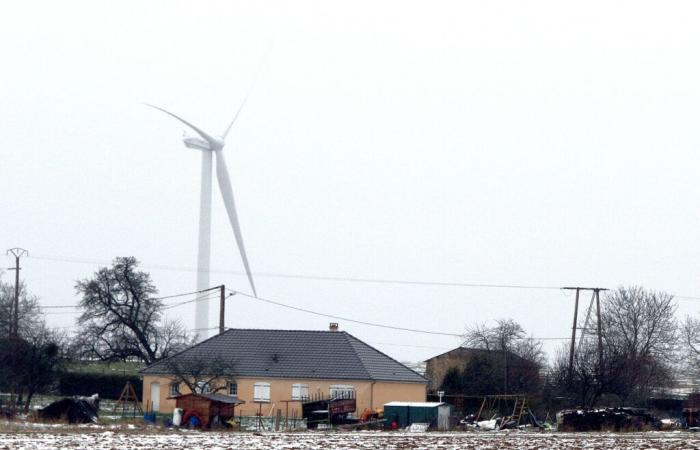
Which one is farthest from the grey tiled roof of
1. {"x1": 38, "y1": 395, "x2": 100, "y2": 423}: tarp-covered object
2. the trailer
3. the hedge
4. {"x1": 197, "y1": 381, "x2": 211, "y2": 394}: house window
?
{"x1": 38, "y1": 395, "x2": 100, "y2": 423}: tarp-covered object

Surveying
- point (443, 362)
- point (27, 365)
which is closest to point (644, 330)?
point (443, 362)

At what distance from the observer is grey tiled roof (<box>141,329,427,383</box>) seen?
2692 inches

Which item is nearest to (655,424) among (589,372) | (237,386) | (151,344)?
(589,372)

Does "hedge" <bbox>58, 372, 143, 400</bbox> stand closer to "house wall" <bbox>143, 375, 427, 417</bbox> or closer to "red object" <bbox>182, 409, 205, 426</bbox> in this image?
"house wall" <bbox>143, 375, 427, 417</bbox>

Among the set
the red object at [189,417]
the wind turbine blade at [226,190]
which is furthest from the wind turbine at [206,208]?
the red object at [189,417]

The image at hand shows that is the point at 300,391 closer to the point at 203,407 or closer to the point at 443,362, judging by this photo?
the point at 203,407

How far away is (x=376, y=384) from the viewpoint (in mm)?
67625

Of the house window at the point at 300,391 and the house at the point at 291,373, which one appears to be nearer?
the house at the point at 291,373

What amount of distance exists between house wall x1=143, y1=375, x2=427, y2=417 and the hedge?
7.69 meters

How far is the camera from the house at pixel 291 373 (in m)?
67.2

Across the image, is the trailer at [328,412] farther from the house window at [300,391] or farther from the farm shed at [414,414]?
the house window at [300,391]

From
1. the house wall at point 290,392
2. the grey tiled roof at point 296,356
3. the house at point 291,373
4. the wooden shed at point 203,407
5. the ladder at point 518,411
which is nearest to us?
the wooden shed at point 203,407

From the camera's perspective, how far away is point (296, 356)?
230 feet

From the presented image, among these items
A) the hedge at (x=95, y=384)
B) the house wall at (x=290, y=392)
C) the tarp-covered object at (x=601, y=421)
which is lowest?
the tarp-covered object at (x=601, y=421)
